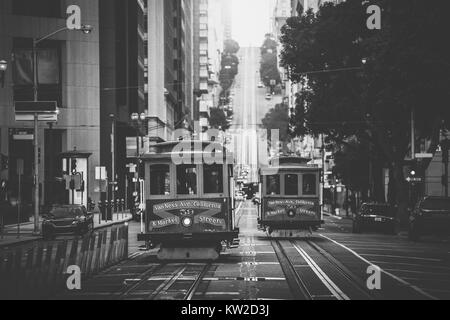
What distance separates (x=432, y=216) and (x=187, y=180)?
55.9 ft

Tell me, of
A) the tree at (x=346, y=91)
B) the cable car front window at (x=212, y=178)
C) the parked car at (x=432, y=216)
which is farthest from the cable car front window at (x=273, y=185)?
the cable car front window at (x=212, y=178)

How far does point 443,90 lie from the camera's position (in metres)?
35.7

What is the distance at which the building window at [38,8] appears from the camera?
284ft

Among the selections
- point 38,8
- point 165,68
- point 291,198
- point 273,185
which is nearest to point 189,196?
point 291,198

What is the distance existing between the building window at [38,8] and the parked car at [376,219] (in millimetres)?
42656

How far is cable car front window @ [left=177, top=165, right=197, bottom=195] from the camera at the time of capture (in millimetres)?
27750

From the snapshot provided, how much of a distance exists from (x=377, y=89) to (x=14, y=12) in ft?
159

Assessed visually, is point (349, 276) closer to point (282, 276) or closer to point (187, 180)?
point (282, 276)

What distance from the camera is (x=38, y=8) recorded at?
3428 inches

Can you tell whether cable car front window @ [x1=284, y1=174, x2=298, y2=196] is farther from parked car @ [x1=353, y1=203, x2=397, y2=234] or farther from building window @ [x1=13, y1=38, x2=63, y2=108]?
building window @ [x1=13, y1=38, x2=63, y2=108]

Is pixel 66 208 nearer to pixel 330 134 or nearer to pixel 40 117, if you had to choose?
Answer: pixel 40 117

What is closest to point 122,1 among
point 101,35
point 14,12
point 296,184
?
point 101,35

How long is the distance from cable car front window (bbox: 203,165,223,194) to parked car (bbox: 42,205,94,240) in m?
19.9

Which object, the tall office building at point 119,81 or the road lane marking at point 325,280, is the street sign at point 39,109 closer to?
the road lane marking at point 325,280
